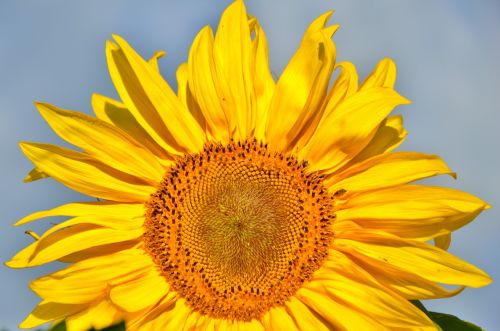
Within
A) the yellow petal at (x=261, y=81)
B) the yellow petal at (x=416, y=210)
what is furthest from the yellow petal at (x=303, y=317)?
the yellow petal at (x=261, y=81)

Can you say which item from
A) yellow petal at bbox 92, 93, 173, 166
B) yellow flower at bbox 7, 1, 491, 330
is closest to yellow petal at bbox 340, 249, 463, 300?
yellow flower at bbox 7, 1, 491, 330

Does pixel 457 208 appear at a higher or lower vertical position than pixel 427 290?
higher

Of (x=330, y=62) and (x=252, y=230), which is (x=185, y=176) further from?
(x=330, y=62)

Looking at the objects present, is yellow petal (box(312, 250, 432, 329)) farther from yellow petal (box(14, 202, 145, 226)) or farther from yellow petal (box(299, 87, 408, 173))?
yellow petal (box(14, 202, 145, 226))

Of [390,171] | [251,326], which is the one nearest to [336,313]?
[251,326]

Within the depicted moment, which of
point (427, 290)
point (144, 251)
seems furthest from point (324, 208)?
point (144, 251)
